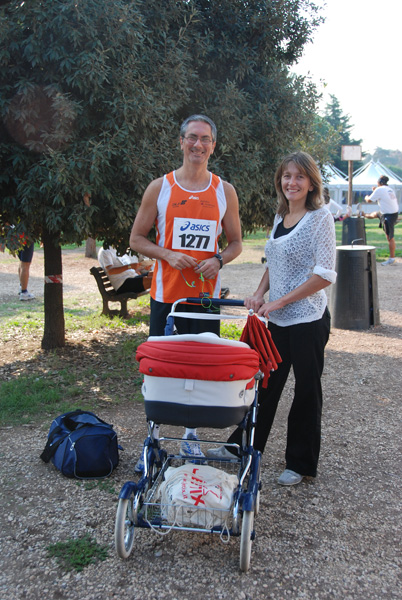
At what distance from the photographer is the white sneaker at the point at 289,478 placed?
3967mm

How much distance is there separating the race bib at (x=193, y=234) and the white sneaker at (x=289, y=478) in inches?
64.6

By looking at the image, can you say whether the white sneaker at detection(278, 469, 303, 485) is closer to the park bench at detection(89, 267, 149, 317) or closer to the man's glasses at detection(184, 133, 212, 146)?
the man's glasses at detection(184, 133, 212, 146)

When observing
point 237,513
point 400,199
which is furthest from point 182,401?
point 400,199

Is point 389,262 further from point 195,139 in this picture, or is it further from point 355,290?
point 195,139

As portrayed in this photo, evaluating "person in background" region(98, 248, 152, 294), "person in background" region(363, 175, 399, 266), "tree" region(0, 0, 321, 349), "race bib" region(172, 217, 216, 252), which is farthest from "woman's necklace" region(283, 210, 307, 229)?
"person in background" region(363, 175, 399, 266)

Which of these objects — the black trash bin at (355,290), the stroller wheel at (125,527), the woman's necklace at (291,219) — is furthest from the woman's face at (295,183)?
the black trash bin at (355,290)

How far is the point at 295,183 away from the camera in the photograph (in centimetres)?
362

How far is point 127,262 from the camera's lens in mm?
9578

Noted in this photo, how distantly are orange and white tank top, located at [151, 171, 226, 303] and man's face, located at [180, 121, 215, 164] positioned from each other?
0.66 feet

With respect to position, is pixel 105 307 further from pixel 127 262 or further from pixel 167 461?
pixel 167 461

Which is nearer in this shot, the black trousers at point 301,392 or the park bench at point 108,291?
the black trousers at point 301,392

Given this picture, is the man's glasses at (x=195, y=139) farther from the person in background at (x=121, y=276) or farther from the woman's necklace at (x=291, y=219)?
the person in background at (x=121, y=276)

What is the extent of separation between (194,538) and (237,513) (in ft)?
1.70

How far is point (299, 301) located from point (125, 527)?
1713mm
